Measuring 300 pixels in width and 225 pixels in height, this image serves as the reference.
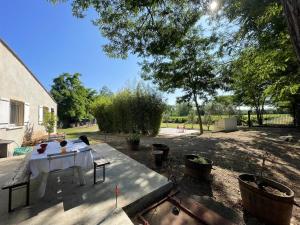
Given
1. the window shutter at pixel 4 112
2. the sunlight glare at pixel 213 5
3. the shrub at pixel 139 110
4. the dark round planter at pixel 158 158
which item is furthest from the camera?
the shrub at pixel 139 110

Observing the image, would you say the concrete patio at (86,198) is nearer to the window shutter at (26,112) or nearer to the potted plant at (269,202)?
the potted plant at (269,202)

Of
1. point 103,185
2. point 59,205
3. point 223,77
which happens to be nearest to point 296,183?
point 103,185

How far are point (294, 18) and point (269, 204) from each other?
7.16ft

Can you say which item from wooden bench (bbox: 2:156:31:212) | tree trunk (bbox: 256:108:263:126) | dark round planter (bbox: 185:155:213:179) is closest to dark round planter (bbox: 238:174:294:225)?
dark round planter (bbox: 185:155:213:179)

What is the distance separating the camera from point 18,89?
6.99 m

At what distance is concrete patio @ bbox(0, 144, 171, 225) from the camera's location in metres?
2.21

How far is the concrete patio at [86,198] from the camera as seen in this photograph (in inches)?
87.1

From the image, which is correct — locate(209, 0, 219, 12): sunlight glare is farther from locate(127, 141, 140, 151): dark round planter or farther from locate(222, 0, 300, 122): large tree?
locate(127, 141, 140, 151): dark round planter

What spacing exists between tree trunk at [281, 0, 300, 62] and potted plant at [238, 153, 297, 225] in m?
1.81

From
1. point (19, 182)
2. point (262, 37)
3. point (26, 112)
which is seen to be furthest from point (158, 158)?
point (26, 112)

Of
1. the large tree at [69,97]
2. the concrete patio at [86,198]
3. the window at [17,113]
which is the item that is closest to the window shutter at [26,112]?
the window at [17,113]

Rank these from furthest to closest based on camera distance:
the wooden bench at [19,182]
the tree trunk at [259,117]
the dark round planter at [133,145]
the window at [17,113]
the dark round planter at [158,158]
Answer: the tree trunk at [259,117] < the window at [17,113] < the dark round planter at [133,145] < the dark round planter at [158,158] < the wooden bench at [19,182]

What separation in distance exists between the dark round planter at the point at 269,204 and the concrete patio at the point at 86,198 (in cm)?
132

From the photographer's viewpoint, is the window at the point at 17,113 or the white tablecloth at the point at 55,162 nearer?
the white tablecloth at the point at 55,162
